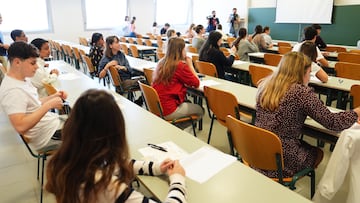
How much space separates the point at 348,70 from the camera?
4133 millimetres

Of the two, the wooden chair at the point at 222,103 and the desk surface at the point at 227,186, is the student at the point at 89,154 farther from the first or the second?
the wooden chair at the point at 222,103

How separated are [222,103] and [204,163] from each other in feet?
3.90

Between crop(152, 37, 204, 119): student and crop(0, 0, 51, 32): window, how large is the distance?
10.2m

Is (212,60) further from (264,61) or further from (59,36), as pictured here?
(59,36)

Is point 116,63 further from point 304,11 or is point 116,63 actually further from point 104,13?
point 104,13

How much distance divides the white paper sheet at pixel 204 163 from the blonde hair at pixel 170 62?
1.44 m

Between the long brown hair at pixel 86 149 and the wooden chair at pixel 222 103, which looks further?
the wooden chair at pixel 222 103

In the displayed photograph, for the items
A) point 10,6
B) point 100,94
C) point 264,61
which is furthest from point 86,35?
point 100,94

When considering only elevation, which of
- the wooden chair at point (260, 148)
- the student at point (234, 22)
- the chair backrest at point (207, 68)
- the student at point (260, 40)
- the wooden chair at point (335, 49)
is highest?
the student at point (234, 22)

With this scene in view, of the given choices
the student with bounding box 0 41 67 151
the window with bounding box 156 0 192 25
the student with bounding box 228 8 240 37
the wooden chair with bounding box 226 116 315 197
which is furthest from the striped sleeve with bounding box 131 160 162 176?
the window with bounding box 156 0 192 25

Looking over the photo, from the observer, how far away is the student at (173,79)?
3068 millimetres

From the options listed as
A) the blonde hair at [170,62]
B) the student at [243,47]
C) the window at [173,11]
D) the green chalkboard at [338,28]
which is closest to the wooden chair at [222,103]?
the blonde hair at [170,62]

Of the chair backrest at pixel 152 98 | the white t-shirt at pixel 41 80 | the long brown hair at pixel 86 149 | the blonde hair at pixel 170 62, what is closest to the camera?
the long brown hair at pixel 86 149

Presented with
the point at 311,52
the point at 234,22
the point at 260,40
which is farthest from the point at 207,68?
the point at 234,22
